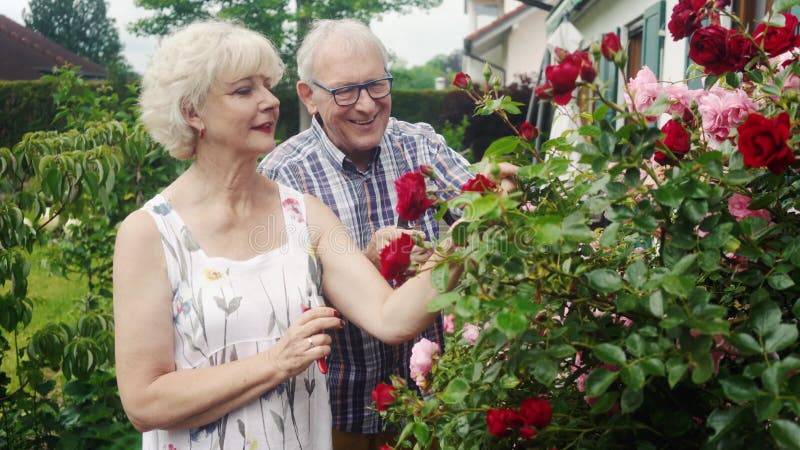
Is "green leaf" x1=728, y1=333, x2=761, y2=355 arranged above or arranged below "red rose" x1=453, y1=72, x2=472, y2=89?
below

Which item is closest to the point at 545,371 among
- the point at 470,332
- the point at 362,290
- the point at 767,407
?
the point at 767,407

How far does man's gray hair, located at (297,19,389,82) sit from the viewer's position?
2547mm

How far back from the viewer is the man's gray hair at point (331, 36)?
2.55 m

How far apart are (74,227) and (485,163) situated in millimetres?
3793

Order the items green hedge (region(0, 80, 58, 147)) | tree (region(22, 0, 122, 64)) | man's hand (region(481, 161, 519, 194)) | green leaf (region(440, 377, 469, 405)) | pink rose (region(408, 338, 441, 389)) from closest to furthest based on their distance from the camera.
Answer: man's hand (region(481, 161, 519, 194)) → green leaf (region(440, 377, 469, 405)) → pink rose (region(408, 338, 441, 389)) → green hedge (region(0, 80, 58, 147)) → tree (region(22, 0, 122, 64))

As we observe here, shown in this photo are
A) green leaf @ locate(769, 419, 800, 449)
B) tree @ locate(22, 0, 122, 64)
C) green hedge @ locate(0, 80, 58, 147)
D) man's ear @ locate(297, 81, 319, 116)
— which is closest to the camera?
green leaf @ locate(769, 419, 800, 449)

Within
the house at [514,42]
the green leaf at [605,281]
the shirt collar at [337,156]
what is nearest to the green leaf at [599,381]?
the green leaf at [605,281]

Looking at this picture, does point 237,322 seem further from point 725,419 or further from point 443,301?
point 725,419

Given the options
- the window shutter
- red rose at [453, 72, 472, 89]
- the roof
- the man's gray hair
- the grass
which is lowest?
the grass

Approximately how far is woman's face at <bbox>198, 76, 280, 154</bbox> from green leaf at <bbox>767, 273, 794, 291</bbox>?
114 centimetres

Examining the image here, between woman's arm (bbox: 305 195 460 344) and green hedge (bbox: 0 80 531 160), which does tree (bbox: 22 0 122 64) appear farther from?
woman's arm (bbox: 305 195 460 344)

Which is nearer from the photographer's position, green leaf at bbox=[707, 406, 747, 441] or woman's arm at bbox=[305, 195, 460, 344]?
green leaf at bbox=[707, 406, 747, 441]

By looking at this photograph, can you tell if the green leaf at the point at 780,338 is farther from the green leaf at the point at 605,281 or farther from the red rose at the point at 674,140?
the red rose at the point at 674,140

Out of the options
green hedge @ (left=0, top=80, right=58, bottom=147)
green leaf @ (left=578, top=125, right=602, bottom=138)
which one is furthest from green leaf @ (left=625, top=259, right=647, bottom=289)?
green hedge @ (left=0, top=80, right=58, bottom=147)
